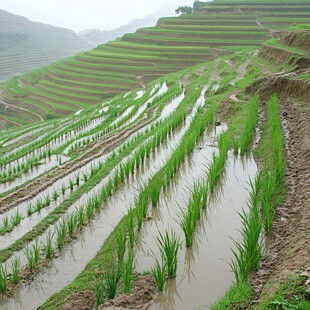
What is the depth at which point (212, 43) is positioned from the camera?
1431 inches

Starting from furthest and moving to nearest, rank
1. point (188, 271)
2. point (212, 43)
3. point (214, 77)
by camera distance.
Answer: point (212, 43), point (214, 77), point (188, 271)

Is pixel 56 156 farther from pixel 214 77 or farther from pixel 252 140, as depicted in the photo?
pixel 214 77

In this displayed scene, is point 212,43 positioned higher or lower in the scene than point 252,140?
higher

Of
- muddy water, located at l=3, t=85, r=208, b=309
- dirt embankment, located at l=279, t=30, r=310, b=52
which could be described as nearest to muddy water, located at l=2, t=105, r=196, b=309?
muddy water, located at l=3, t=85, r=208, b=309

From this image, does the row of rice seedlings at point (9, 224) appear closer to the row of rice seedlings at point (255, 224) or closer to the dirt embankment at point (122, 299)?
the dirt embankment at point (122, 299)

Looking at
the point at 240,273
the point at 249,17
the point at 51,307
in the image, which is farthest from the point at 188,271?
the point at 249,17

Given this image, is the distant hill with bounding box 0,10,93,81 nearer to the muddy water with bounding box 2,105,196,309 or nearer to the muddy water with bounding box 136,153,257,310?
the muddy water with bounding box 2,105,196,309

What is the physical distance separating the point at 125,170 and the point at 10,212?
7.55ft

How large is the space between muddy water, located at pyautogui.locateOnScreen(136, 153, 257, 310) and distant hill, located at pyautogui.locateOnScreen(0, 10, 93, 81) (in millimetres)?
64952

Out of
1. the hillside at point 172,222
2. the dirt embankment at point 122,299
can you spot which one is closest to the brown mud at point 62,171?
the hillside at point 172,222

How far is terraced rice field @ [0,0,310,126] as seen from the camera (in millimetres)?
31641

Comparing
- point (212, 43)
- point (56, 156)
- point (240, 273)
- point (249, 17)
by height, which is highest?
point (249, 17)

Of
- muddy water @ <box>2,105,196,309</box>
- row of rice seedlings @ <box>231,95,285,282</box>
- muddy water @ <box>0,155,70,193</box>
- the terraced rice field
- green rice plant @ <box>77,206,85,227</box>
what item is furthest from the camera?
the terraced rice field

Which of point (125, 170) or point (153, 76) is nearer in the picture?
point (125, 170)
